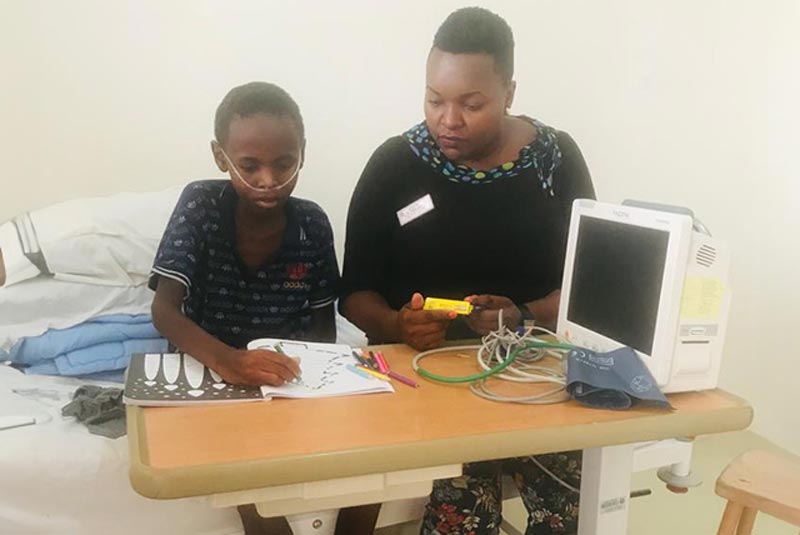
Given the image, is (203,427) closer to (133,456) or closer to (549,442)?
(133,456)

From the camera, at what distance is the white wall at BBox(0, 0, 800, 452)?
1.90m

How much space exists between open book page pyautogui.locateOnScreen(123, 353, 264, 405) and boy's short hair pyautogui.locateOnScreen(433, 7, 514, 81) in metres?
0.73

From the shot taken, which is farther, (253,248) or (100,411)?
(253,248)

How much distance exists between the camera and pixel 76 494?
1.26 meters


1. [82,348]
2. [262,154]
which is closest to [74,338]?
[82,348]

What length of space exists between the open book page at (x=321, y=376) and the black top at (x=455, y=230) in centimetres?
27

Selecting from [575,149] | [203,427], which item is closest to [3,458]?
[203,427]

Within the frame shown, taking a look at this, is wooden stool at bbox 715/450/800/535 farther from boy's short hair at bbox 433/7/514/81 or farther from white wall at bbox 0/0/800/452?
white wall at bbox 0/0/800/452

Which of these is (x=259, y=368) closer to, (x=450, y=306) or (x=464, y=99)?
(x=450, y=306)

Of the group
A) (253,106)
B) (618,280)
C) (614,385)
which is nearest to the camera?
(614,385)

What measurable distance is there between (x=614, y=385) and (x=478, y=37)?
0.69 m

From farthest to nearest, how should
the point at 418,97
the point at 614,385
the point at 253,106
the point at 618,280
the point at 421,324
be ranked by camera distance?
the point at 418,97, the point at 253,106, the point at 421,324, the point at 618,280, the point at 614,385

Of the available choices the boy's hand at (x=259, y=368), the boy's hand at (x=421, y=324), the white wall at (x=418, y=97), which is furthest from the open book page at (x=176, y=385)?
the white wall at (x=418, y=97)

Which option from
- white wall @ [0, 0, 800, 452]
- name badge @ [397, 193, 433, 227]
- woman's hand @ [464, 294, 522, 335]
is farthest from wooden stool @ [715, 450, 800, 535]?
white wall @ [0, 0, 800, 452]
